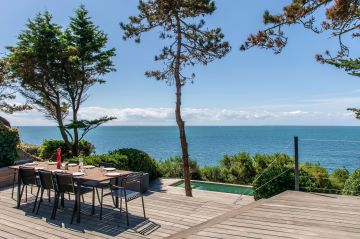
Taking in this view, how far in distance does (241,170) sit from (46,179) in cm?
879

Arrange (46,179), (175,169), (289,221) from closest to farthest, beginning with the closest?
1. (289,221)
2. (46,179)
3. (175,169)

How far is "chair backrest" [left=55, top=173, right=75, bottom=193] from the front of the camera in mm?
4785

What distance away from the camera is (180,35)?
9750mm

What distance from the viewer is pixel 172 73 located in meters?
10.2

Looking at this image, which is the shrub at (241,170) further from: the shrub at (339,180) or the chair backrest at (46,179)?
the chair backrest at (46,179)

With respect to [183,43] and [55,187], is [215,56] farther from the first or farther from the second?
[55,187]

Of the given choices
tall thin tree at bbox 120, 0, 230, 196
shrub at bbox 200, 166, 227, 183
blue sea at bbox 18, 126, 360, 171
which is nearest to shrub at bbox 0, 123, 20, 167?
tall thin tree at bbox 120, 0, 230, 196

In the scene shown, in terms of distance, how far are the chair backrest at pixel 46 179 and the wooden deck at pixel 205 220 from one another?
536 millimetres

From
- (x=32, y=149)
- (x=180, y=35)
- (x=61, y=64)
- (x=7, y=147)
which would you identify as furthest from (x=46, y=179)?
(x=32, y=149)

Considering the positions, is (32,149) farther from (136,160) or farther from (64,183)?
(64,183)

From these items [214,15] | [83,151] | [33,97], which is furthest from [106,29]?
[214,15]

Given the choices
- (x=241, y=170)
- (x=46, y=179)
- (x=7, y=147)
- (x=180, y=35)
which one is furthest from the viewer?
(x=241, y=170)

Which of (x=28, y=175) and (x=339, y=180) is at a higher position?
(x=28, y=175)

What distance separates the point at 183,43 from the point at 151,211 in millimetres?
6102
